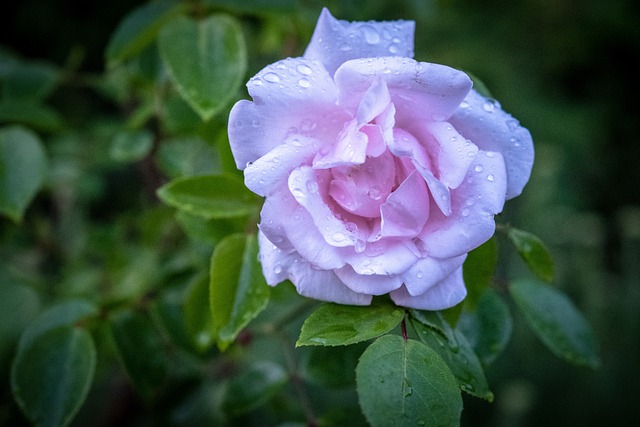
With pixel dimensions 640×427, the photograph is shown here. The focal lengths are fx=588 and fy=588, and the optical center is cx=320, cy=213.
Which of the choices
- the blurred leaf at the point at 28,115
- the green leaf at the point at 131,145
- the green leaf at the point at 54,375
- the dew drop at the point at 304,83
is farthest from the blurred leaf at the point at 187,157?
the dew drop at the point at 304,83

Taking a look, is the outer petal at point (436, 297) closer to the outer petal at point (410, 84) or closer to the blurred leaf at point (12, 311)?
the outer petal at point (410, 84)

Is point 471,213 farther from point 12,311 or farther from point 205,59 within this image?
point 12,311

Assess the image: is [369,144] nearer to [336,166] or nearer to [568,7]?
[336,166]

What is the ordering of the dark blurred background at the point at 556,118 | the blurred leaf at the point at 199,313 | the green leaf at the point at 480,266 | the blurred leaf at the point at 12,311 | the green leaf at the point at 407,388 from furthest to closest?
the dark blurred background at the point at 556,118, the blurred leaf at the point at 12,311, the blurred leaf at the point at 199,313, the green leaf at the point at 480,266, the green leaf at the point at 407,388

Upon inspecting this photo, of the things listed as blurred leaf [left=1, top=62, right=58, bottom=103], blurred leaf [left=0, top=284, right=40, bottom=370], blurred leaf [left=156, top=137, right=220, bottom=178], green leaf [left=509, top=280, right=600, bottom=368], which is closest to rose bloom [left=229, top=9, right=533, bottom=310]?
green leaf [left=509, top=280, right=600, bottom=368]

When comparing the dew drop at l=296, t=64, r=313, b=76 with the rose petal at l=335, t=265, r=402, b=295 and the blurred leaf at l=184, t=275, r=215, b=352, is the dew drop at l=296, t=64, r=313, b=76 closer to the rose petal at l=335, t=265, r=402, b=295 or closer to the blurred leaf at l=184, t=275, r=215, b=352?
the rose petal at l=335, t=265, r=402, b=295

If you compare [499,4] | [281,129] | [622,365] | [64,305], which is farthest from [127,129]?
[499,4]
